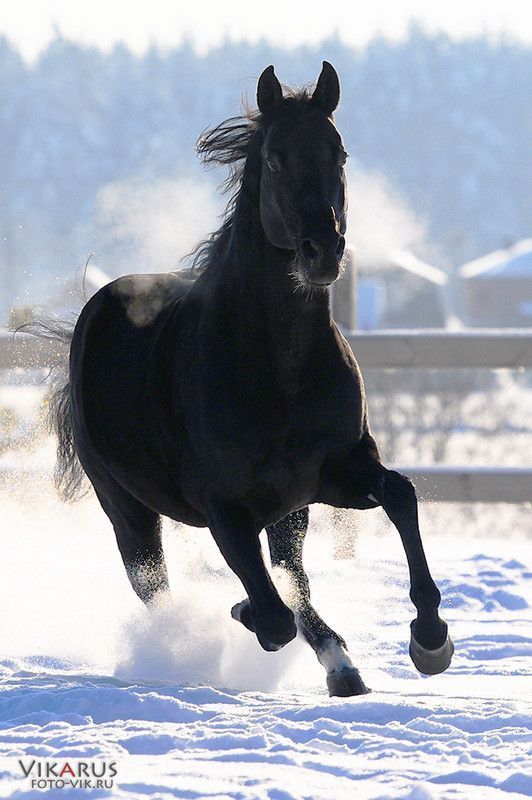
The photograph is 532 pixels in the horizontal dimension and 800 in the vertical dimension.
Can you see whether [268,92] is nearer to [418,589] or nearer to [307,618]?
[418,589]

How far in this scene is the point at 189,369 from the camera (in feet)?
12.6

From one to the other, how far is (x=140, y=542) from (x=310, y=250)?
1766mm

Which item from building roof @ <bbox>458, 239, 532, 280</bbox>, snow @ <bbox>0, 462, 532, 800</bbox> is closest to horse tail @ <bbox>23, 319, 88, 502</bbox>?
snow @ <bbox>0, 462, 532, 800</bbox>

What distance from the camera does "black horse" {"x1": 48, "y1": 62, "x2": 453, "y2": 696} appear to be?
3.43 metres

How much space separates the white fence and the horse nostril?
3.21 meters

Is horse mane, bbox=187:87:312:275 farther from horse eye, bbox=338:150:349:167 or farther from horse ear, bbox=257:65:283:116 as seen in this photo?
horse eye, bbox=338:150:349:167

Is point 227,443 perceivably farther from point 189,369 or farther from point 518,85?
point 518,85

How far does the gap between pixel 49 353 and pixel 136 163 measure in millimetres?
91114

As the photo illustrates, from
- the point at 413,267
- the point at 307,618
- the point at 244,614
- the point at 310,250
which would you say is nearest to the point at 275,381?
the point at 310,250

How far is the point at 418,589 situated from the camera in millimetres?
3564

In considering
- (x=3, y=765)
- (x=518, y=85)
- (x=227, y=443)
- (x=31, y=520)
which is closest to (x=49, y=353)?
(x=31, y=520)

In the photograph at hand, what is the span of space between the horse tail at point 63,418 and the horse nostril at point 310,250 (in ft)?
6.94

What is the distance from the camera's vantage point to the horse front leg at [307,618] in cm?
376

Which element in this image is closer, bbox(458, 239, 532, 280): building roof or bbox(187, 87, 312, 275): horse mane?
bbox(187, 87, 312, 275): horse mane
